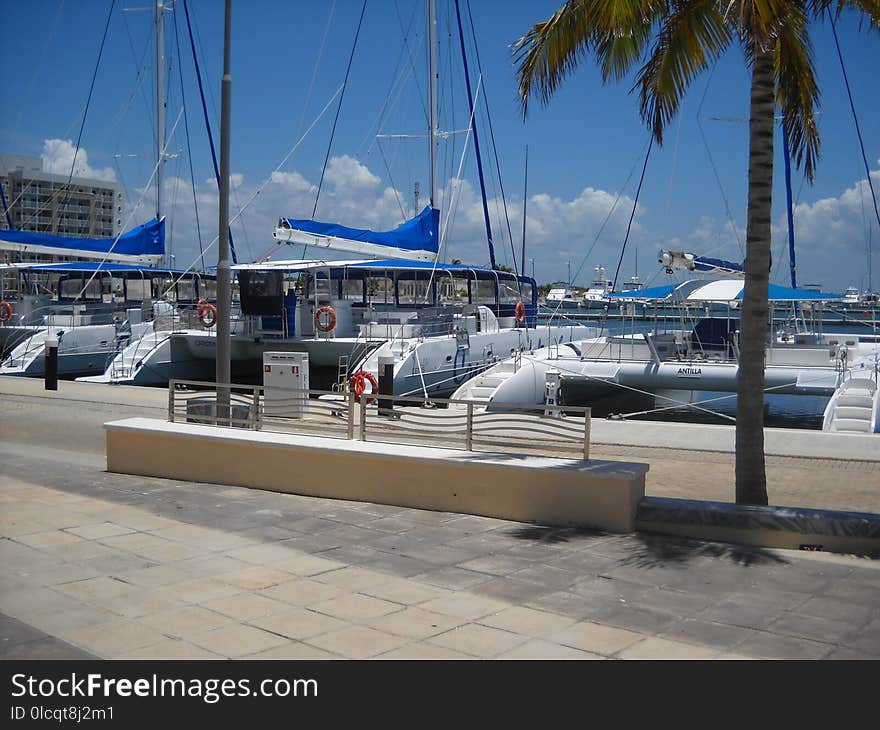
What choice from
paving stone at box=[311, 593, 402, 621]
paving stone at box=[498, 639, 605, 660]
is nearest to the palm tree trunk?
paving stone at box=[498, 639, 605, 660]

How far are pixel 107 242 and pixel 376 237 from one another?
13.8m

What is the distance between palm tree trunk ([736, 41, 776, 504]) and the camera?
8625 mm

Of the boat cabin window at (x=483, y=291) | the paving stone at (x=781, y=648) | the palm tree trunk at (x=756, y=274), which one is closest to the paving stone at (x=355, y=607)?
the paving stone at (x=781, y=648)

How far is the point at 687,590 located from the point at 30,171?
4741cm

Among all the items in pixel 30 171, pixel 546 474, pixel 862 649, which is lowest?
pixel 862 649

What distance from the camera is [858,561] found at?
7742 mm

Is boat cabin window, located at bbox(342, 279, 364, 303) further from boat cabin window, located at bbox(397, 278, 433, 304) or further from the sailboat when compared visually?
boat cabin window, located at bbox(397, 278, 433, 304)

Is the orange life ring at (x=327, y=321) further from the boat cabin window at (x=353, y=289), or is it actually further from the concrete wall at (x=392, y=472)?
the concrete wall at (x=392, y=472)

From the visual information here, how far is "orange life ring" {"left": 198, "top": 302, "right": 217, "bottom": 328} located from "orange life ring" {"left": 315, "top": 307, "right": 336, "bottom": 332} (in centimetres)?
423

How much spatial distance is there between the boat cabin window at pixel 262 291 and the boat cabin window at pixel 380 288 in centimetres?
444

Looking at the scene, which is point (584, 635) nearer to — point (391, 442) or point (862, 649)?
point (862, 649)

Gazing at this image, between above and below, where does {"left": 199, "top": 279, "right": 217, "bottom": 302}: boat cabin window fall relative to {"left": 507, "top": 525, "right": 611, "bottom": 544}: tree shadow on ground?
above
